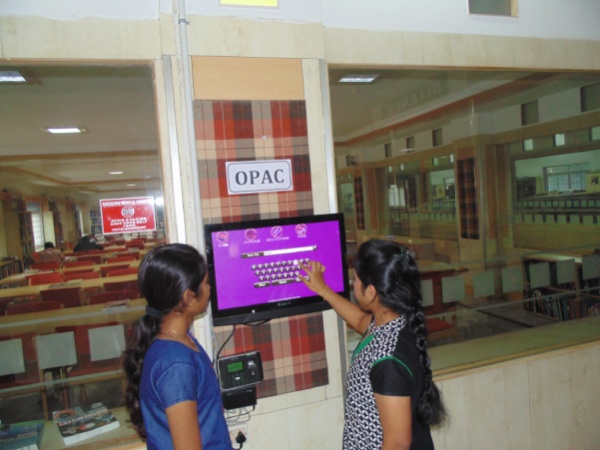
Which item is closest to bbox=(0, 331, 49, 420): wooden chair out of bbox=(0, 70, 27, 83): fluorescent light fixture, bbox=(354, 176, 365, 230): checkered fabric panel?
bbox=(0, 70, 27, 83): fluorescent light fixture

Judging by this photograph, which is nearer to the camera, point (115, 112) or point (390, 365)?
point (390, 365)

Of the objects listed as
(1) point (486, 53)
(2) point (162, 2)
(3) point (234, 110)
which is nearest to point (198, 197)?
(3) point (234, 110)

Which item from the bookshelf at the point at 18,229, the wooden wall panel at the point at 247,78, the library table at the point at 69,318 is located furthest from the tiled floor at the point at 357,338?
the bookshelf at the point at 18,229

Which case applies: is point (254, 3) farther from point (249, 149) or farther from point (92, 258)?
point (92, 258)

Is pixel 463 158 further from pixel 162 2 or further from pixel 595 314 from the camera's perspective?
pixel 162 2

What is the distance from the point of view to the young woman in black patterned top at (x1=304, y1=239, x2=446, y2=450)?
3.99 ft

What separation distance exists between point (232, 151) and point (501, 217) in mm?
4436

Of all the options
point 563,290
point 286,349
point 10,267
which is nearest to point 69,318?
point 286,349

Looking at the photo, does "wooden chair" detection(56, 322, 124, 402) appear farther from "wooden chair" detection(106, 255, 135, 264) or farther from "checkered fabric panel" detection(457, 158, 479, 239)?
"checkered fabric panel" detection(457, 158, 479, 239)

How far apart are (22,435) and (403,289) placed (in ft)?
6.53

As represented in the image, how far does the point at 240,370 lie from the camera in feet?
6.03

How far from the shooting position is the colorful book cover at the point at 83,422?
78.6 inches

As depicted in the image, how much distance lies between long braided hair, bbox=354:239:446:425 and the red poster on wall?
115 centimetres

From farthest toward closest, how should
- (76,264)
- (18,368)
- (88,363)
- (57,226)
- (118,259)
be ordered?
(76,264) → (57,226) → (118,259) → (18,368) → (88,363)
